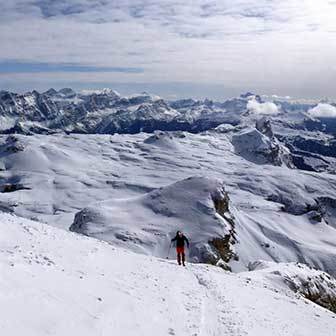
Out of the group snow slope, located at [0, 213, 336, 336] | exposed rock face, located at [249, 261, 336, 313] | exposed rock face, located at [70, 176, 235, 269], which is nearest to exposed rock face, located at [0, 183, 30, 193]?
exposed rock face, located at [70, 176, 235, 269]

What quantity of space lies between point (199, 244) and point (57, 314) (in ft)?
206

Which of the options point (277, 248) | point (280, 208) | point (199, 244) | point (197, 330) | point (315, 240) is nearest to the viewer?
point (197, 330)

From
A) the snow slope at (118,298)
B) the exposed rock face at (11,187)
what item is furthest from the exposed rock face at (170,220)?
the exposed rock face at (11,187)

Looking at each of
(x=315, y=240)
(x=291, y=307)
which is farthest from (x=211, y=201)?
(x=291, y=307)

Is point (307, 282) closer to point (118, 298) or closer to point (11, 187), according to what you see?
point (118, 298)

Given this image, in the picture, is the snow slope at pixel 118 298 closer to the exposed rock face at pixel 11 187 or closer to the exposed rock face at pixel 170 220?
the exposed rock face at pixel 170 220

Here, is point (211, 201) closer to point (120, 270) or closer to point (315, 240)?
point (315, 240)

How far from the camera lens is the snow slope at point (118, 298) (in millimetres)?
15062

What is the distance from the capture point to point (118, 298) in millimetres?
18609

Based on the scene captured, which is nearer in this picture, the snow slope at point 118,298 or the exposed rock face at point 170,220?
the snow slope at point 118,298

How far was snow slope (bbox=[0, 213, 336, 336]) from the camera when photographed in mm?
15062

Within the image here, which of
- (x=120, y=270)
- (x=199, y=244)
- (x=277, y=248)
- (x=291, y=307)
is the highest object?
(x=120, y=270)

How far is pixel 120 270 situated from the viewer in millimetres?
23844

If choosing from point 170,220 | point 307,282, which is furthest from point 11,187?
point 307,282
